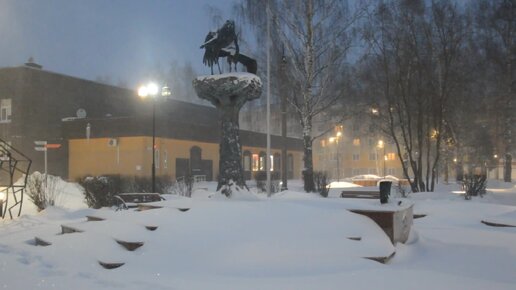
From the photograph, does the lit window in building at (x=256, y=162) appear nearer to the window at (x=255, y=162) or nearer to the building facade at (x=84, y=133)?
the window at (x=255, y=162)

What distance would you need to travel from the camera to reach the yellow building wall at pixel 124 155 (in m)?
33.2

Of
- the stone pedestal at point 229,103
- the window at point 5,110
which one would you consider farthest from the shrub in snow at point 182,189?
the window at point 5,110

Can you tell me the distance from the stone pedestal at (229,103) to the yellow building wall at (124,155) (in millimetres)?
20832

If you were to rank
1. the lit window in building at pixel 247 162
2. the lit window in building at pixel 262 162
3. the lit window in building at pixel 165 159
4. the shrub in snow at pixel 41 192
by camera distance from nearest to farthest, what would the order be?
the shrub in snow at pixel 41 192 < the lit window in building at pixel 165 159 < the lit window in building at pixel 247 162 < the lit window in building at pixel 262 162

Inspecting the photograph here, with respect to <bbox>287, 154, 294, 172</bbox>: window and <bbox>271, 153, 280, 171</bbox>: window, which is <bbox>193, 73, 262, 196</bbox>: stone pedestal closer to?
<bbox>271, 153, 280, 171</bbox>: window

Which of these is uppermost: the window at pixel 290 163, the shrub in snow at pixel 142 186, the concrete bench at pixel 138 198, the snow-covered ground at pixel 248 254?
the window at pixel 290 163

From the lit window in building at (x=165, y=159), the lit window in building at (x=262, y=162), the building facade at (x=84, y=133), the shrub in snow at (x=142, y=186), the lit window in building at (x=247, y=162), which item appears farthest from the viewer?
the lit window in building at (x=262, y=162)

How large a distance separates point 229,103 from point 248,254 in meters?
5.26

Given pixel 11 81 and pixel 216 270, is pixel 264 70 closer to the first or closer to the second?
pixel 11 81

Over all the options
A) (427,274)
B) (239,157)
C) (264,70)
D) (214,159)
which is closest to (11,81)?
(214,159)

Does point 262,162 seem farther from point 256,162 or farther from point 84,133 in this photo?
point 84,133

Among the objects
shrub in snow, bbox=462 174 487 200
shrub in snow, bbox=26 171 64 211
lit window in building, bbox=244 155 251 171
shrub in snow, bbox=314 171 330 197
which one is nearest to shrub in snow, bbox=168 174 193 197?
shrub in snow, bbox=26 171 64 211

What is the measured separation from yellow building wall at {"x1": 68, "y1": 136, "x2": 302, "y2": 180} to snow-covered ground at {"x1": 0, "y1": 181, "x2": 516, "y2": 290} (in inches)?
887

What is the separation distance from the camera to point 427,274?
7.61 metres
